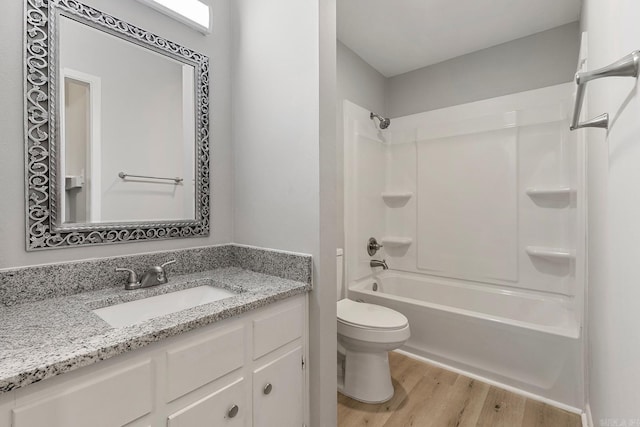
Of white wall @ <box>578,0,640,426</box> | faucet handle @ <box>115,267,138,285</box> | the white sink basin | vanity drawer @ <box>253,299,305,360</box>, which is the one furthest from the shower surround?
faucet handle @ <box>115,267,138,285</box>

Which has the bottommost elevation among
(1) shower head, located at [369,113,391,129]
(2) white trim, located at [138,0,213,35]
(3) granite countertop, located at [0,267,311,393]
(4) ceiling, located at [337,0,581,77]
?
(3) granite countertop, located at [0,267,311,393]

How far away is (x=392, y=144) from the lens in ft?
10.00

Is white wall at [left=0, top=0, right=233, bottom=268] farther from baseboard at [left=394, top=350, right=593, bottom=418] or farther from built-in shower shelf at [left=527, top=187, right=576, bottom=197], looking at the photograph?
built-in shower shelf at [left=527, top=187, right=576, bottom=197]

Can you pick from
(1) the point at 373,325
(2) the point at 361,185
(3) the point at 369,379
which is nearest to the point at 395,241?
(2) the point at 361,185

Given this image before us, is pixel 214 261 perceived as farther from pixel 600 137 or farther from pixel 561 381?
pixel 561 381

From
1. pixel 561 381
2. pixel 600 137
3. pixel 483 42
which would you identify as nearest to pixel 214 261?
pixel 600 137

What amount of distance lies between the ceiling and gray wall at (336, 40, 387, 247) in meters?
0.10

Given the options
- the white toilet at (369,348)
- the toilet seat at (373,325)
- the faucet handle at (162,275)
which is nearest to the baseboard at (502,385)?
the white toilet at (369,348)

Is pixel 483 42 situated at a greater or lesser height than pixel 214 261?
greater

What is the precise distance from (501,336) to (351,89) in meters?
2.18

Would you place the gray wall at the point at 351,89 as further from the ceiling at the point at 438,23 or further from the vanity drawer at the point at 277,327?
the vanity drawer at the point at 277,327

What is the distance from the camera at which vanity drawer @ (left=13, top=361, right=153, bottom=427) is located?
2.10ft

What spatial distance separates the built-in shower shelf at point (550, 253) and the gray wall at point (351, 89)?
1486 mm

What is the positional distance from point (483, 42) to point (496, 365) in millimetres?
2481
